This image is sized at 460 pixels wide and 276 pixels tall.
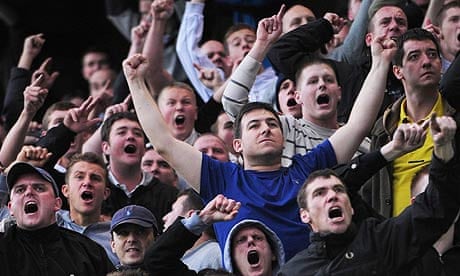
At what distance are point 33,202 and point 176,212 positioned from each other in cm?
108

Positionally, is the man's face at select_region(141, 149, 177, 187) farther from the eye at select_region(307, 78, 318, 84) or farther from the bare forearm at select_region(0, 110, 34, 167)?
the eye at select_region(307, 78, 318, 84)

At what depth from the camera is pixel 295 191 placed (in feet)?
30.1

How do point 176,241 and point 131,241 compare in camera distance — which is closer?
point 176,241

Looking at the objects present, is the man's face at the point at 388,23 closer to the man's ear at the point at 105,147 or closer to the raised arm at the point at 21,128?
the man's ear at the point at 105,147

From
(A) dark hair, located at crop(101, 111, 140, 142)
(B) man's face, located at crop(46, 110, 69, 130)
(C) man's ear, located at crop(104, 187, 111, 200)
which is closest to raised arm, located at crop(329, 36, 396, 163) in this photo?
(C) man's ear, located at crop(104, 187, 111, 200)

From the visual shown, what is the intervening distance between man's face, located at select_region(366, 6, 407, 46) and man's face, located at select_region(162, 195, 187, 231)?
5.60 feet

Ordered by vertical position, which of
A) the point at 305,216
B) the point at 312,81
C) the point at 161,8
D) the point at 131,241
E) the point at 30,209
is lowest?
the point at 131,241

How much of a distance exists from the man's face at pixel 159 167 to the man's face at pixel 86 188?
855mm

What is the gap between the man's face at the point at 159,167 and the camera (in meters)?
11.1

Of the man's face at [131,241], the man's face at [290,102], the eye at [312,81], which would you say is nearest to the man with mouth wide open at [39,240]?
the man's face at [131,241]

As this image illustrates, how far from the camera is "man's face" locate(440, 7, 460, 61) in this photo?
1048 centimetres

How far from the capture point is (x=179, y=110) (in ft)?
37.7

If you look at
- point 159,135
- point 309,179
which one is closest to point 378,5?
point 159,135

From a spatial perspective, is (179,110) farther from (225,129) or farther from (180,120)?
(225,129)
